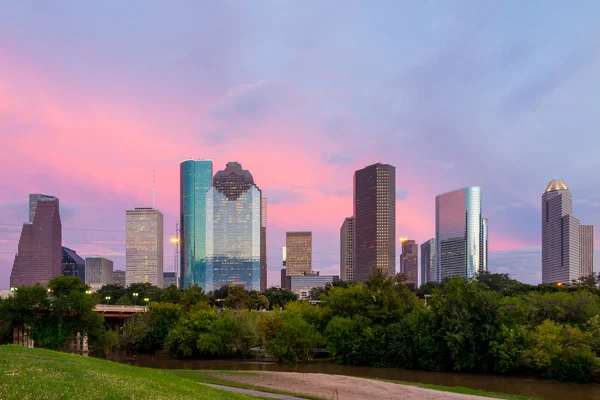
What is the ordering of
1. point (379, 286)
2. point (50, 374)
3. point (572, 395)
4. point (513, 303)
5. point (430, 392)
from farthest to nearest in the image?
1. point (379, 286)
2. point (513, 303)
3. point (572, 395)
4. point (430, 392)
5. point (50, 374)

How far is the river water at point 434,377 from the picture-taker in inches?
1585

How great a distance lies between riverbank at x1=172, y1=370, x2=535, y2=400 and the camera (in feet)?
107

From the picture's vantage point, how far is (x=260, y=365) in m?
58.3

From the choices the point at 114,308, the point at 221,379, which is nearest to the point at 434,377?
the point at 221,379

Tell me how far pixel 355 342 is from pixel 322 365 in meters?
4.92

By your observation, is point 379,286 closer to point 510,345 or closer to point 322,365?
point 322,365

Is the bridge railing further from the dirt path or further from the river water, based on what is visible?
the dirt path

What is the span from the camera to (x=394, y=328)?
5891 cm

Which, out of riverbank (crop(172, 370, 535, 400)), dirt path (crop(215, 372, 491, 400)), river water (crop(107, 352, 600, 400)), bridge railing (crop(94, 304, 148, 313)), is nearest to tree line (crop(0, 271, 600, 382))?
river water (crop(107, 352, 600, 400))

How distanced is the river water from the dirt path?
10.1 m

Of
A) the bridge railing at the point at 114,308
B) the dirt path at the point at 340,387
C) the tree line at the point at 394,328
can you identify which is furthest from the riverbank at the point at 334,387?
the bridge railing at the point at 114,308

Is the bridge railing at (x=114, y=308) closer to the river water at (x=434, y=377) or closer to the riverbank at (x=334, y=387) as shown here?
the river water at (x=434, y=377)

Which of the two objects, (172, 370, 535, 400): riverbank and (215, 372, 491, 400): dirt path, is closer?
(215, 372, 491, 400): dirt path

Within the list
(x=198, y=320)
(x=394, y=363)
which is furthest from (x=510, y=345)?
(x=198, y=320)
